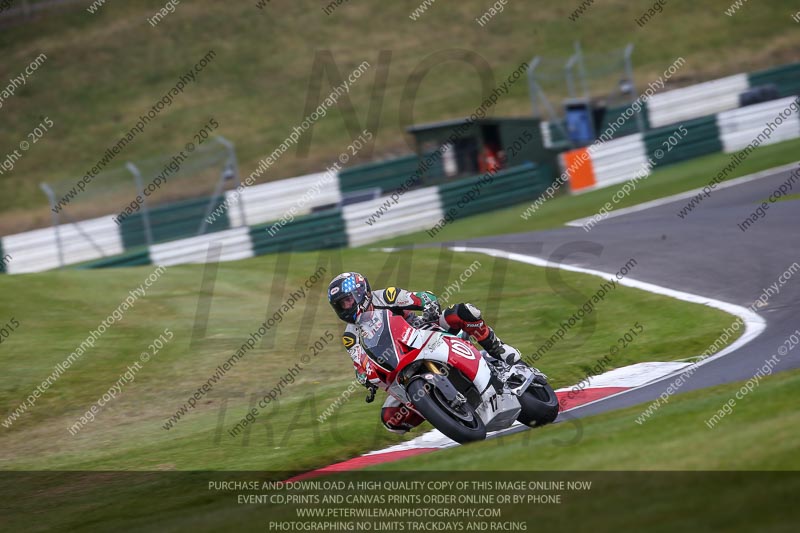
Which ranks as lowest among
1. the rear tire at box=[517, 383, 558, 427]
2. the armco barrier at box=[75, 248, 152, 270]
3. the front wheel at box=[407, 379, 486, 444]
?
the armco barrier at box=[75, 248, 152, 270]

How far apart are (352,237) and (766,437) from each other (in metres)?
21.0

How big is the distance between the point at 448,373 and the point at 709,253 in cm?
934

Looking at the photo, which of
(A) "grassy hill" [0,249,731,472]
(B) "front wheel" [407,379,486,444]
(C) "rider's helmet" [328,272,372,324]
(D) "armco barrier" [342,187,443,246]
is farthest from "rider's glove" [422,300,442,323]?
(D) "armco barrier" [342,187,443,246]

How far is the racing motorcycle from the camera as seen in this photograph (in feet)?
30.2

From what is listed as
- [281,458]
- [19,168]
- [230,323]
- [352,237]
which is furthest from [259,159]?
[281,458]

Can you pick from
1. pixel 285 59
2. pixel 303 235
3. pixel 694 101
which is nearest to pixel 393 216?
pixel 303 235

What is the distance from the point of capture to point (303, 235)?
27000 millimetres

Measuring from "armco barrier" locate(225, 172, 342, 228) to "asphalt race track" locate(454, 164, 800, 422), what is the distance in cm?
1073

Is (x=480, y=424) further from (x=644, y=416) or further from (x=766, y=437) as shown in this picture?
(x=766, y=437)

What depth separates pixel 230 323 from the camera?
18500mm

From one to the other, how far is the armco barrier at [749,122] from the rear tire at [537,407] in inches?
912

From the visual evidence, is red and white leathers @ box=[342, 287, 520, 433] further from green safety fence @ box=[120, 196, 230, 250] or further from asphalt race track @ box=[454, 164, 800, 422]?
green safety fence @ box=[120, 196, 230, 250]

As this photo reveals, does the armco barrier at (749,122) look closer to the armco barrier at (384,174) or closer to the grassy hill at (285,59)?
the armco barrier at (384,174)

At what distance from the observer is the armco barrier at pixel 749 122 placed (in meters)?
30.6
